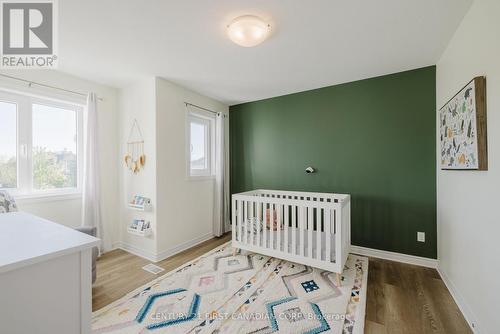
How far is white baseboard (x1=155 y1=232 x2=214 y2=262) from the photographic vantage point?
9.18 feet

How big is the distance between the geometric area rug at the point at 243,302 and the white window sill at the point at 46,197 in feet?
5.11

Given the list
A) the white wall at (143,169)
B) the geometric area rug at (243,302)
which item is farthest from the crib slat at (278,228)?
the white wall at (143,169)

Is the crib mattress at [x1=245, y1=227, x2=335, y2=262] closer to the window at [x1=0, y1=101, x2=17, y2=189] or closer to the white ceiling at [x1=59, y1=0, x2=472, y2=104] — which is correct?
the white ceiling at [x1=59, y1=0, x2=472, y2=104]

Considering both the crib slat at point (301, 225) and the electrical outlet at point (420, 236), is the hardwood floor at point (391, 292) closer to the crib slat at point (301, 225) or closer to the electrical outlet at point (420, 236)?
the electrical outlet at point (420, 236)

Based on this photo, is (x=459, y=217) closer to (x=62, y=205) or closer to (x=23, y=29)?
(x=23, y=29)

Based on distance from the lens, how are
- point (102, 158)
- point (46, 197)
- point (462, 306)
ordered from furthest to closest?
point (102, 158) < point (46, 197) < point (462, 306)

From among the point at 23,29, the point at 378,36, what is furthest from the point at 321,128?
the point at 23,29

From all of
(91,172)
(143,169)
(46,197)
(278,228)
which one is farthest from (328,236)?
(46,197)

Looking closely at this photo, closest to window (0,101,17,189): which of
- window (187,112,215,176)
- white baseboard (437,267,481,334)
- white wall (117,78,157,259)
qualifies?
white wall (117,78,157,259)

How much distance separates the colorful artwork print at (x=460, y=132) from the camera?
5.13 ft

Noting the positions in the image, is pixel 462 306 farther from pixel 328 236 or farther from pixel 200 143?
pixel 200 143

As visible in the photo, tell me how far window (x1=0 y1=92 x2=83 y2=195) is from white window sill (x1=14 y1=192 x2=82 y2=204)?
50mm

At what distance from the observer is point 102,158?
304 centimetres

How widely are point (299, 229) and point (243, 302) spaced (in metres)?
0.96
